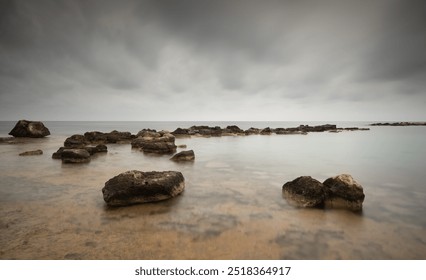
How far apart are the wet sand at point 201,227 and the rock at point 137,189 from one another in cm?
27

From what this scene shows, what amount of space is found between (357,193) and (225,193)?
3.81 m

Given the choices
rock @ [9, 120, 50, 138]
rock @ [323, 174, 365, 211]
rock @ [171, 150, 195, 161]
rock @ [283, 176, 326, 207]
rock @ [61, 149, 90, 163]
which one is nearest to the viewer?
rock @ [323, 174, 365, 211]

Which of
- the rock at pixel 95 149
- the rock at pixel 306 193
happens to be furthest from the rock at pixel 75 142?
the rock at pixel 306 193

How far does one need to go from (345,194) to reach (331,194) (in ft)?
1.20

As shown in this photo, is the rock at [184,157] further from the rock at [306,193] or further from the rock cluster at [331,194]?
the rock cluster at [331,194]

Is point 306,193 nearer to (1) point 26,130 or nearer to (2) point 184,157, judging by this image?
Answer: (2) point 184,157

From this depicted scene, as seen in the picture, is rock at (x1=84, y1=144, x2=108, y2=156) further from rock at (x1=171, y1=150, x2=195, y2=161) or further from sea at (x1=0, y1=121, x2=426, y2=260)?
sea at (x1=0, y1=121, x2=426, y2=260)

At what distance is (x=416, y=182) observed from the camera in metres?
9.02

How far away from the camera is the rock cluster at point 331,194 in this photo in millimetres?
6078

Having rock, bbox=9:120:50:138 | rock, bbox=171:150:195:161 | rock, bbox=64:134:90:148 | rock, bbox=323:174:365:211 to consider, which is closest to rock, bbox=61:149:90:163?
rock, bbox=171:150:195:161

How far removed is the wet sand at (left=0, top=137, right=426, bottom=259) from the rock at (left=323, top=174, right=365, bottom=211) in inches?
12.5

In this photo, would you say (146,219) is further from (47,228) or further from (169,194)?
(47,228)

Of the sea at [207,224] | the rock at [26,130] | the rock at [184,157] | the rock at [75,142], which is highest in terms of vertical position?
the rock at [26,130]

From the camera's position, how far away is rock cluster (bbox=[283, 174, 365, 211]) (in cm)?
608
